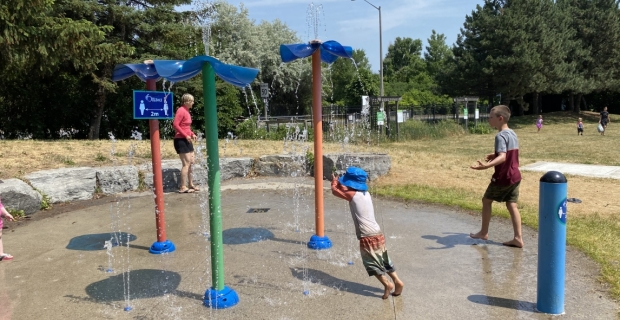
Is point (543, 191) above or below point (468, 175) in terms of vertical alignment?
above

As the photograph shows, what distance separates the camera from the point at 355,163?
911cm

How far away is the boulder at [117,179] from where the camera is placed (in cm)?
809

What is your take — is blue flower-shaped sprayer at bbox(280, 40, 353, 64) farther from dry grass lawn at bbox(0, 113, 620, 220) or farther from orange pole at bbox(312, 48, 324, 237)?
dry grass lawn at bbox(0, 113, 620, 220)

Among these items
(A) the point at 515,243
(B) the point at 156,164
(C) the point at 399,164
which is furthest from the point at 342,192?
(C) the point at 399,164

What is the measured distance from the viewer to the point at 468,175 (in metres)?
10.1

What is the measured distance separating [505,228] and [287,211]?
10.0ft

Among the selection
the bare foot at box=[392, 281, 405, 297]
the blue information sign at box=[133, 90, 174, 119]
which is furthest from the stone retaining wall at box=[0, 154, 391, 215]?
the bare foot at box=[392, 281, 405, 297]

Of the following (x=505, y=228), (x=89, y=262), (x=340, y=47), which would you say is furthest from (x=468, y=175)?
(x=89, y=262)

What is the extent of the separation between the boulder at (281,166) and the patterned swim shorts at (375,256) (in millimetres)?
6119

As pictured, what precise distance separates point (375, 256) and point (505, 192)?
6.74 feet

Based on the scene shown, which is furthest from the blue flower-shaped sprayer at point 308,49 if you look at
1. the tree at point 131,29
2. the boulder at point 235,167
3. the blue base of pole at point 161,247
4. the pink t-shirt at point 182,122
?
the tree at point 131,29

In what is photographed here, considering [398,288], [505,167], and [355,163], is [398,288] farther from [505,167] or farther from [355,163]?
[355,163]

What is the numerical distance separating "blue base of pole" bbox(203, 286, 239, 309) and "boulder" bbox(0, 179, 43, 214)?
4358 millimetres

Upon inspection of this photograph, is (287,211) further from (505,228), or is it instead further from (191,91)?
(191,91)
